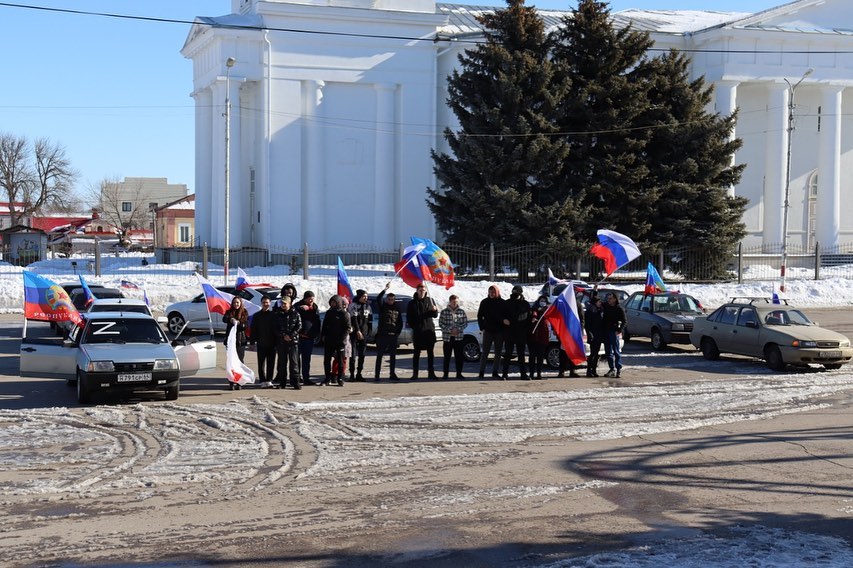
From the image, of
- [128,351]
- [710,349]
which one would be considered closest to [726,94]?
[710,349]

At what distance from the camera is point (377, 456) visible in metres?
11.5

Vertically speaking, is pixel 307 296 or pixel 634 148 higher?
pixel 634 148

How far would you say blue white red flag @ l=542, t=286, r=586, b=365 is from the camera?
1919 centimetres

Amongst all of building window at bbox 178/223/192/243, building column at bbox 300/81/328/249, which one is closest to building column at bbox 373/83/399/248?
building column at bbox 300/81/328/249

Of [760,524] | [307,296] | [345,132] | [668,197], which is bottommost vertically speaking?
[760,524]

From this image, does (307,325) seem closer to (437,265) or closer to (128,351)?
(128,351)

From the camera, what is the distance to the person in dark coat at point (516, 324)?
18656 millimetres

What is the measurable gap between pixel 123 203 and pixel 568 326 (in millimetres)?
121743

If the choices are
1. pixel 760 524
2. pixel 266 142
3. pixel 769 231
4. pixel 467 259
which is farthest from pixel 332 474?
pixel 769 231

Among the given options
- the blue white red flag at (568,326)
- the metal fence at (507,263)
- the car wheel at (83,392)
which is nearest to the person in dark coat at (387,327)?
the blue white red flag at (568,326)

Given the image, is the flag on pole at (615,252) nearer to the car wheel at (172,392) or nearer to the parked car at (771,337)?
the parked car at (771,337)

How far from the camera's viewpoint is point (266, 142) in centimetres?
4703

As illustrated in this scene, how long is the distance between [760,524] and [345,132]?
41.8 m

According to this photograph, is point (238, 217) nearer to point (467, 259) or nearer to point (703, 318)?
point (467, 259)
